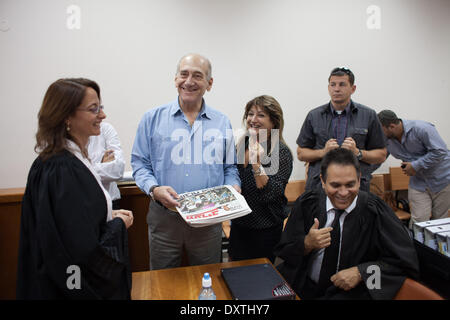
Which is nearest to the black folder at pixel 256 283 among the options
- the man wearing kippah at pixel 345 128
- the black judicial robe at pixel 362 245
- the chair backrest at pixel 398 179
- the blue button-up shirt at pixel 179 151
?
the black judicial robe at pixel 362 245

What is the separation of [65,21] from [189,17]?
53.5 inches

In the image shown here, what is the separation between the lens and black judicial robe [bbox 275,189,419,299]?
145 cm

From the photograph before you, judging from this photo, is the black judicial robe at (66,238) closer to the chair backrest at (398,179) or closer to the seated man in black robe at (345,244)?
the seated man in black robe at (345,244)

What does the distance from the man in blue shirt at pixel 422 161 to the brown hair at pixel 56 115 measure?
340 centimetres

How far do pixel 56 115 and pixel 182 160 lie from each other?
847mm

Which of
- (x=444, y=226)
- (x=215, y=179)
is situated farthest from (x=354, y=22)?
(x=215, y=179)

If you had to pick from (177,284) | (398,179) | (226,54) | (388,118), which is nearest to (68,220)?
(177,284)

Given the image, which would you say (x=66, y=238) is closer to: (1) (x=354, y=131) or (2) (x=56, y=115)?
(2) (x=56, y=115)

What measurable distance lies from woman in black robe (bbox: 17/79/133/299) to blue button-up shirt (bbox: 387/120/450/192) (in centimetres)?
344

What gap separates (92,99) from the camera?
49.6 inches

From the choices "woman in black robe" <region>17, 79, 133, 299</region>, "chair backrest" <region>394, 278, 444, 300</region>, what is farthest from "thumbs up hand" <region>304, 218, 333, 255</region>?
"woman in black robe" <region>17, 79, 133, 299</region>

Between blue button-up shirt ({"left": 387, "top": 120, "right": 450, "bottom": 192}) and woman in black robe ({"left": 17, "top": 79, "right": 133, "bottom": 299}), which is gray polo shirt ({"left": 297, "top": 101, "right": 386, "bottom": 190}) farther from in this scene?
woman in black robe ({"left": 17, "top": 79, "right": 133, "bottom": 299})
